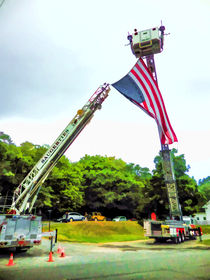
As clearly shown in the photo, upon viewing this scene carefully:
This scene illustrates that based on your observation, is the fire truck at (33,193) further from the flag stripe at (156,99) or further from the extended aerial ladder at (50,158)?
the flag stripe at (156,99)

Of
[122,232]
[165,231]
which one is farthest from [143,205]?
[165,231]

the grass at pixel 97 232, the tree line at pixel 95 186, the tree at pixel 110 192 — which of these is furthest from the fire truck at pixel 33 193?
the tree at pixel 110 192

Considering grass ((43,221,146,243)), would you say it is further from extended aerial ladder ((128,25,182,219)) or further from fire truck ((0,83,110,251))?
fire truck ((0,83,110,251))

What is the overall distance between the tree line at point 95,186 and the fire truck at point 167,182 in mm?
9899

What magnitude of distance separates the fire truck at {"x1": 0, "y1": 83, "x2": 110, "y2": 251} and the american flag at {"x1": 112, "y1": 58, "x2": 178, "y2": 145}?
266 cm

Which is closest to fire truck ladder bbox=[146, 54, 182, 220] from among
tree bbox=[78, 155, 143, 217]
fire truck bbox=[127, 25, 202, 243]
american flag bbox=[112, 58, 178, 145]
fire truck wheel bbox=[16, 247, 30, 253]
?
fire truck bbox=[127, 25, 202, 243]

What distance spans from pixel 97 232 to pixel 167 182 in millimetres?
10148

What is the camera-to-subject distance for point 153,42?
19516 mm

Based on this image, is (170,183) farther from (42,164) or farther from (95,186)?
(95,186)

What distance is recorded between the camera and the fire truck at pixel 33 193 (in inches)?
442

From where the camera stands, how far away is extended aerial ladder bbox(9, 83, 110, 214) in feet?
44.1

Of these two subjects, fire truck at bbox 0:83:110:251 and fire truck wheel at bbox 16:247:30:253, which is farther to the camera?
fire truck wheel at bbox 16:247:30:253

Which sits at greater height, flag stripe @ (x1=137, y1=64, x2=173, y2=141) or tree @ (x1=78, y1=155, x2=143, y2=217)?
flag stripe @ (x1=137, y1=64, x2=173, y2=141)

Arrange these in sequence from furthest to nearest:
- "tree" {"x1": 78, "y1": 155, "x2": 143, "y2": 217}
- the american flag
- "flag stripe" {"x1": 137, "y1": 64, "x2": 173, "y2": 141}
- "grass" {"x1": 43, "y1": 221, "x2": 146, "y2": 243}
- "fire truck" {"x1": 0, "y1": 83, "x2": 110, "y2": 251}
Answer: "tree" {"x1": 78, "y1": 155, "x2": 143, "y2": 217} → "grass" {"x1": 43, "y1": 221, "x2": 146, "y2": 243} → "flag stripe" {"x1": 137, "y1": 64, "x2": 173, "y2": 141} → the american flag → "fire truck" {"x1": 0, "y1": 83, "x2": 110, "y2": 251}
